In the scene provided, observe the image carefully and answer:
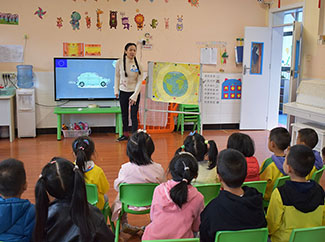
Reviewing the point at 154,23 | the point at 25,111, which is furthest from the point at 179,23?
the point at 25,111

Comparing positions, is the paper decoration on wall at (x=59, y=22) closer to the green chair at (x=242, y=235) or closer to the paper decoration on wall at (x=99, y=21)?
the paper decoration on wall at (x=99, y=21)

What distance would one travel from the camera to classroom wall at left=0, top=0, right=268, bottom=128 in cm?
638

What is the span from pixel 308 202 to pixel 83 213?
3.77ft

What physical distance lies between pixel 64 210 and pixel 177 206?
630 millimetres

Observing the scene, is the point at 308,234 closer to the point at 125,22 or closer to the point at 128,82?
the point at 128,82

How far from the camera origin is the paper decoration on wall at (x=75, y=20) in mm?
6484

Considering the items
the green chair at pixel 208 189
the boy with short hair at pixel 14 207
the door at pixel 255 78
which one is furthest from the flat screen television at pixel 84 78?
the boy with short hair at pixel 14 207

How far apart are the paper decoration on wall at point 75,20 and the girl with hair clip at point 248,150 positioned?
457 cm

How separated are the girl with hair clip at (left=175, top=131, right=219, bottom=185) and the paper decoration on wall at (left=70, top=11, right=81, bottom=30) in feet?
14.7

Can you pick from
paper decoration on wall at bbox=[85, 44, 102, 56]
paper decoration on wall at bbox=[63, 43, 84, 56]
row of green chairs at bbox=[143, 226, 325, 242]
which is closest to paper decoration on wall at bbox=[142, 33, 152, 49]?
paper decoration on wall at bbox=[85, 44, 102, 56]

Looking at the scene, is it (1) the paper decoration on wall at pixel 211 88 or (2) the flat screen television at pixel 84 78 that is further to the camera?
(1) the paper decoration on wall at pixel 211 88

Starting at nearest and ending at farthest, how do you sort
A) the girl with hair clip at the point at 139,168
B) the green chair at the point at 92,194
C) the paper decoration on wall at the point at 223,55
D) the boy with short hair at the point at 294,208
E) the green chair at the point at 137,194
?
the boy with short hair at the point at 294,208 → the green chair at the point at 92,194 → the green chair at the point at 137,194 → the girl with hair clip at the point at 139,168 → the paper decoration on wall at the point at 223,55

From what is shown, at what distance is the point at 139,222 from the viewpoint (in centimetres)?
320

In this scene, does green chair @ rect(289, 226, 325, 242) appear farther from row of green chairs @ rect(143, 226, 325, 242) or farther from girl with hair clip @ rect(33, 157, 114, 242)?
girl with hair clip @ rect(33, 157, 114, 242)
